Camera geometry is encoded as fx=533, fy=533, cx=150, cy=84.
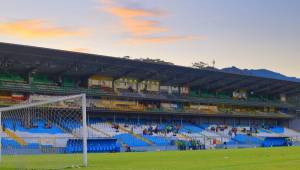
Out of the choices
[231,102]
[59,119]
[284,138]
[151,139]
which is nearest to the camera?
[59,119]

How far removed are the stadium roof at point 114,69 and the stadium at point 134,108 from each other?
0.13 m

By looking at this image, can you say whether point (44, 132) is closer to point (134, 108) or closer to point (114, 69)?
point (114, 69)

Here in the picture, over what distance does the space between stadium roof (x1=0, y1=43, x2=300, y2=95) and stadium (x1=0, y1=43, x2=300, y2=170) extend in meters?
0.13

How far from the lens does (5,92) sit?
212ft

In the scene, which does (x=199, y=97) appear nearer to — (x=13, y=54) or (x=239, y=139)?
(x=239, y=139)

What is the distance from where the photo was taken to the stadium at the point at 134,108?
5059 cm

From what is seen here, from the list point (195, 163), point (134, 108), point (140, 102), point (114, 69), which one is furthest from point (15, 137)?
point (140, 102)

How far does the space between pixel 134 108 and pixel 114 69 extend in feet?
21.4

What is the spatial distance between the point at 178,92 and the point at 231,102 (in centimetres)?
1112

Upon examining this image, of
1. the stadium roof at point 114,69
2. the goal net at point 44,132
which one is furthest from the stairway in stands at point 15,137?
the stadium roof at point 114,69

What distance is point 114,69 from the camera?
74.8 m

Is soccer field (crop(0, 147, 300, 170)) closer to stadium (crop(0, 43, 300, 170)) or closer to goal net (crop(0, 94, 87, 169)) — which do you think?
goal net (crop(0, 94, 87, 169))

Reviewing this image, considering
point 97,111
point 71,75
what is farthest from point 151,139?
point 71,75

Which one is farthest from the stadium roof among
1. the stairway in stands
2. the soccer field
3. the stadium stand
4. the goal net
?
the soccer field
